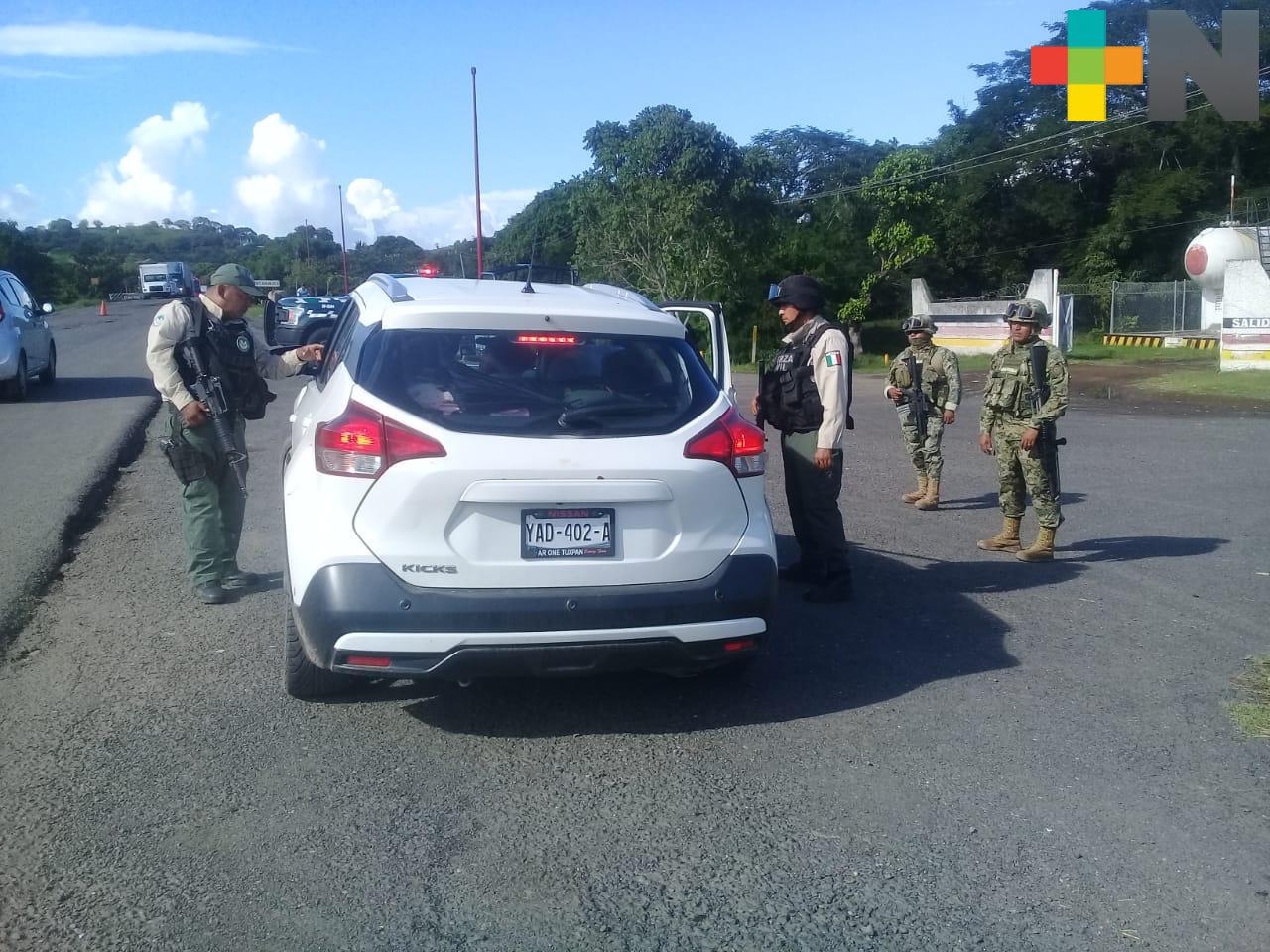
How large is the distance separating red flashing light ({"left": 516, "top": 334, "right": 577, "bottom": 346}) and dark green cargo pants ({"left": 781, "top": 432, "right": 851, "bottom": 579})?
241 centimetres

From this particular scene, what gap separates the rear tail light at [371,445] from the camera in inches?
175

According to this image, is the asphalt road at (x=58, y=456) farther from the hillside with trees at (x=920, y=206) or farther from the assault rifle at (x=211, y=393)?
the hillside with trees at (x=920, y=206)

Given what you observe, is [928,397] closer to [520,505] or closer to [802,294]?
[802,294]

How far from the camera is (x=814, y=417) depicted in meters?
6.92

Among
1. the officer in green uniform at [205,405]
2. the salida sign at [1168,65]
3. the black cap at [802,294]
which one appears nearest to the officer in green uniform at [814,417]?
the black cap at [802,294]

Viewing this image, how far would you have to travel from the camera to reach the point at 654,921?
346 centimetres

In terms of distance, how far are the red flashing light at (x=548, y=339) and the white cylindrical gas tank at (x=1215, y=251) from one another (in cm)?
3399

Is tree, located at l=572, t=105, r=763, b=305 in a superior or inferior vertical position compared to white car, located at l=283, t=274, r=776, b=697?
superior

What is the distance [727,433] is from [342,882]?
2224 mm

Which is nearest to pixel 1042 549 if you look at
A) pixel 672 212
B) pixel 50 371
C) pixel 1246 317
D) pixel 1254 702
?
pixel 1254 702

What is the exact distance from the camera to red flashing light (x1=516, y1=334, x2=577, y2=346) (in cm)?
476

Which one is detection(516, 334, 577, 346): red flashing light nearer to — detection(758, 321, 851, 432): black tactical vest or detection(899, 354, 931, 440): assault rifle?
detection(758, 321, 851, 432): black tactical vest

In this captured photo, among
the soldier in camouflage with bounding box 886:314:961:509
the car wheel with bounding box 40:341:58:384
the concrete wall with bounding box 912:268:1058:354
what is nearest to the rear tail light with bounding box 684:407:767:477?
the soldier in camouflage with bounding box 886:314:961:509

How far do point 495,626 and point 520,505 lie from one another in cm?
46
